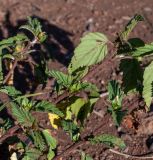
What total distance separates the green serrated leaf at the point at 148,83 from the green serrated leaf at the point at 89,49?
0.15 meters

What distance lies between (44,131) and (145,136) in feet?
2.90

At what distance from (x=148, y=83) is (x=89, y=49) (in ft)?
0.72

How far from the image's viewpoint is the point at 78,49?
1.64 m

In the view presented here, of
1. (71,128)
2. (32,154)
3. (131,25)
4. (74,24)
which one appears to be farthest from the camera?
(74,24)

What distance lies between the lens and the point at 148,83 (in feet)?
5.26

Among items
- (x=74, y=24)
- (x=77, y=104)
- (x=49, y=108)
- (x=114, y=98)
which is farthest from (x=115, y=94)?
(x=74, y=24)

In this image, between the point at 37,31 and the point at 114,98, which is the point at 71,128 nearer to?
the point at 114,98

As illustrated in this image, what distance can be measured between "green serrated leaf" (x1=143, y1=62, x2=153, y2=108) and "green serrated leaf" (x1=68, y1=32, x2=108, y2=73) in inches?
5.9

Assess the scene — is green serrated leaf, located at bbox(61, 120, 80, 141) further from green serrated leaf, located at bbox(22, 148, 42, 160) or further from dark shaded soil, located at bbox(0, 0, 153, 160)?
dark shaded soil, located at bbox(0, 0, 153, 160)

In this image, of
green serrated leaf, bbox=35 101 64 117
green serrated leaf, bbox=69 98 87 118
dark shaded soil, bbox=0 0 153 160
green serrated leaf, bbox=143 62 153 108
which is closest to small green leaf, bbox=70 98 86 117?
green serrated leaf, bbox=69 98 87 118

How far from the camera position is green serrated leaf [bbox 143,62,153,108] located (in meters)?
1.58

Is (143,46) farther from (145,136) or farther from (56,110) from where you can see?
(145,136)

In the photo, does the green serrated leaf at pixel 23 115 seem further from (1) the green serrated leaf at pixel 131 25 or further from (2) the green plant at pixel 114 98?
(1) the green serrated leaf at pixel 131 25

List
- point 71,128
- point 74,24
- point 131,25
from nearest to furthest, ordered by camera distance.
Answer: point 131,25 < point 71,128 < point 74,24
